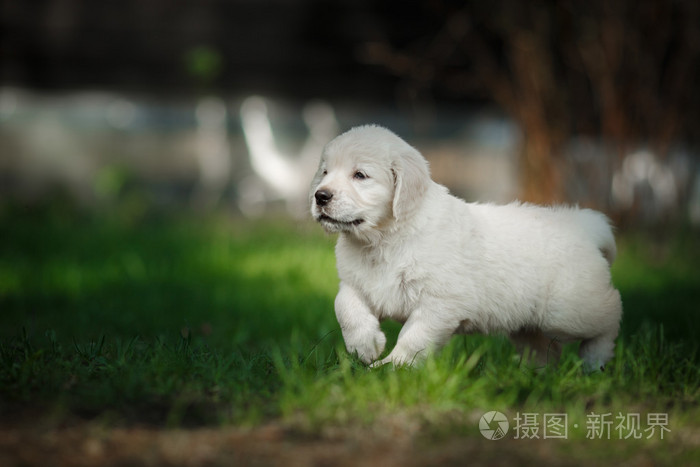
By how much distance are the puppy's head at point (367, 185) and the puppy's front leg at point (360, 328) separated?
0.29 meters

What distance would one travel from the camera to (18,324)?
14.8ft

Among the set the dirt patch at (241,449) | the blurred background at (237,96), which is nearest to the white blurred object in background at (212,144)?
the blurred background at (237,96)

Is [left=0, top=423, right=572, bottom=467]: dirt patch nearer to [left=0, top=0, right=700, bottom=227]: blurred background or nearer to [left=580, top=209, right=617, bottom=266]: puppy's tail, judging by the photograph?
[left=580, top=209, right=617, bottom=266]: puppy's tail

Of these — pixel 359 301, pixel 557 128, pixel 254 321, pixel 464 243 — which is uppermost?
pixel 557 128

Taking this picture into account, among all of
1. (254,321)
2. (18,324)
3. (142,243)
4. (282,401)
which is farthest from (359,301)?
(142,243)

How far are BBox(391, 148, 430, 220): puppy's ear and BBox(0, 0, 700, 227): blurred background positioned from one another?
512 centimetres

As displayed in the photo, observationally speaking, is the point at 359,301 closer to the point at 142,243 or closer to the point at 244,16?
the point at 142,243

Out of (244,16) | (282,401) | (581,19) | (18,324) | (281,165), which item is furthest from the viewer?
(244,16)

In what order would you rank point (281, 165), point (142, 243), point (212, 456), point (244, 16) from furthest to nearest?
1. point (244, 16)
2. point (281, 165)
3. point (142, 243)
4. point (212, 456)

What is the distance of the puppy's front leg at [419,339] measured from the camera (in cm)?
292

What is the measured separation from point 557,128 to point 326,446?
559cm

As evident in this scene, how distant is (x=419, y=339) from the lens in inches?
115

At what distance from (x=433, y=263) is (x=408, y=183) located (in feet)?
1.14

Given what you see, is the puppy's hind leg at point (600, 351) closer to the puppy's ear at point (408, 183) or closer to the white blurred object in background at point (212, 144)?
the puppy's ear at point (408, 183)
